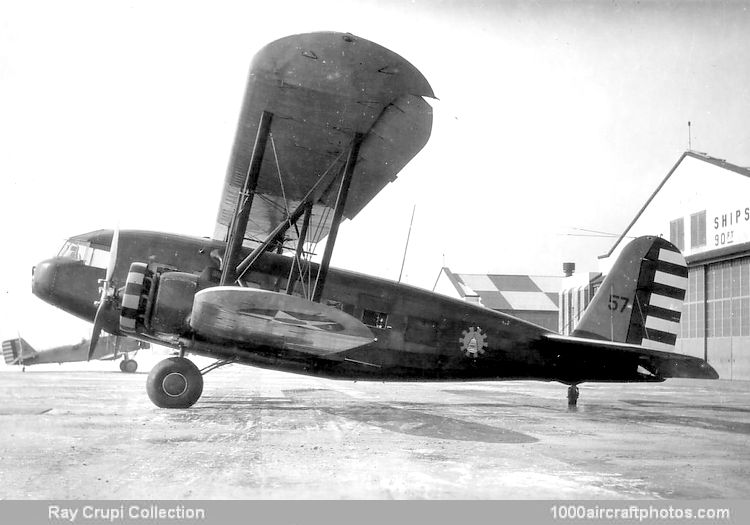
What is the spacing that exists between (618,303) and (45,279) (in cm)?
915

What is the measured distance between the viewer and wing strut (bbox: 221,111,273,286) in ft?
24.3

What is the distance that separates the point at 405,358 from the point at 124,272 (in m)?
4.21

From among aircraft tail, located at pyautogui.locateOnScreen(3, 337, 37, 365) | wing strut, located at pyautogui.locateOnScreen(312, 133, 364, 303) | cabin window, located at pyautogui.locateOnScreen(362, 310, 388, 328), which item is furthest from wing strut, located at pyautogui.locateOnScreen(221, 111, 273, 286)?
aircraft tail, located at pyautogui.locateOnScreen(3, 337, 37, 365)

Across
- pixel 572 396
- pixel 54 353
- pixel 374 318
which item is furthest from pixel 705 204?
pixel 54 353

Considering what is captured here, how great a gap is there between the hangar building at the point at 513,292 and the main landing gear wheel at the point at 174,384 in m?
40.3

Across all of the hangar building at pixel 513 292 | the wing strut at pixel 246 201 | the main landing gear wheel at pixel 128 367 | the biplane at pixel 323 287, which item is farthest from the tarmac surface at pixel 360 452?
the hangar building at pixel 513 292

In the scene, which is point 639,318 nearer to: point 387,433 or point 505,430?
point 505,430

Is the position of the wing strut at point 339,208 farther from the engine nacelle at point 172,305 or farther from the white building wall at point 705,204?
the white building wall at point 705,204

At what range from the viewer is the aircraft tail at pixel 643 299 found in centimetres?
1059

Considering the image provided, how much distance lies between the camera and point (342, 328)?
7.00 meters

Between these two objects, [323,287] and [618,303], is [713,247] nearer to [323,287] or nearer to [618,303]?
[618,303]

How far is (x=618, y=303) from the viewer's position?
35.2 ft
